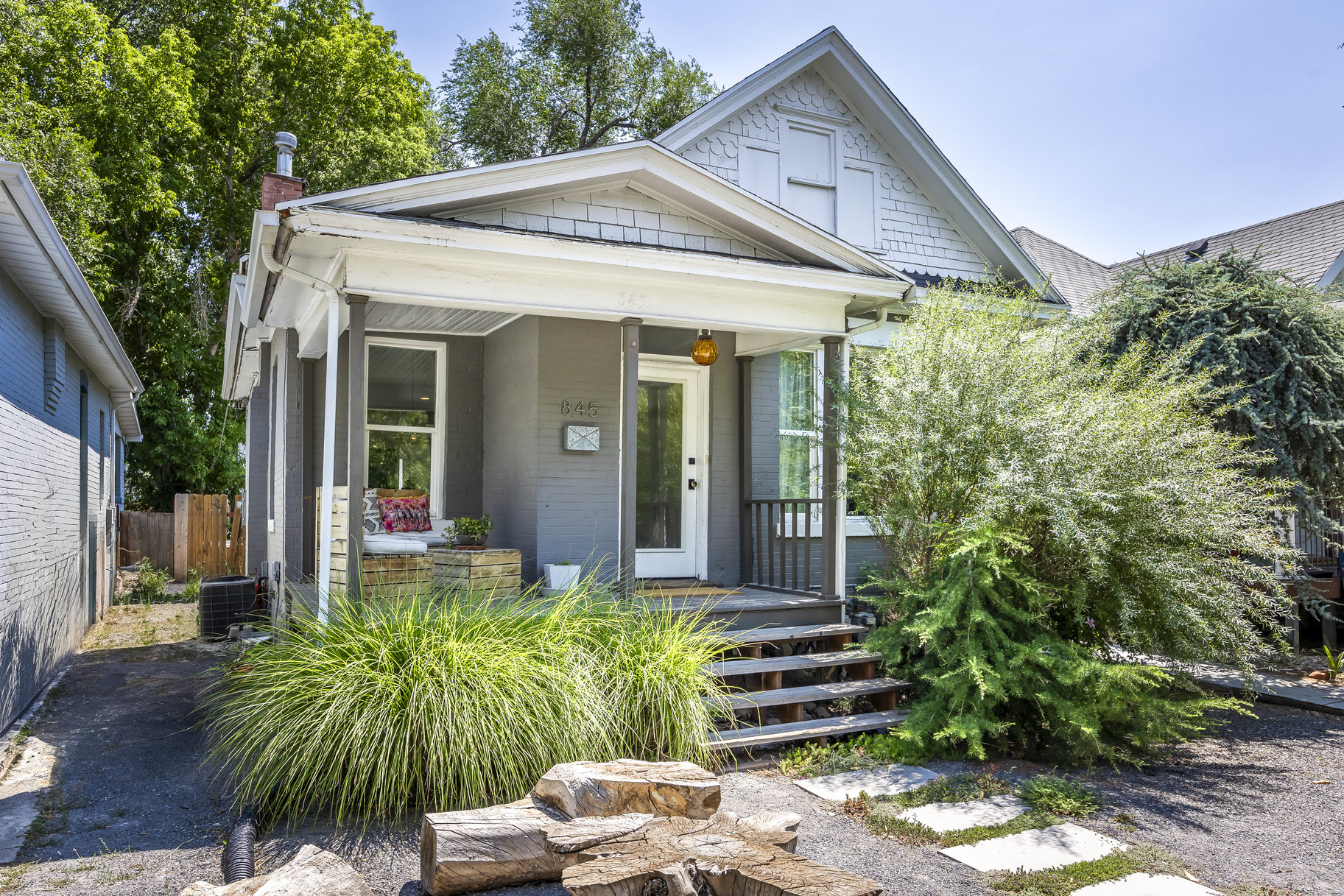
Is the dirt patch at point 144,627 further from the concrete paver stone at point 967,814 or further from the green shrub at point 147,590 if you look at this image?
the concrete paver stone at point 967,814

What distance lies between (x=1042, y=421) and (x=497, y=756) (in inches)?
157

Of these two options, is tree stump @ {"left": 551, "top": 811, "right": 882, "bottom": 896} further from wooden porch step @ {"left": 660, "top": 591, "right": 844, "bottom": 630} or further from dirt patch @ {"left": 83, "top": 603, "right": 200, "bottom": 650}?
dirt patch @ {"left": 83, "top": 603, "right": 200, "bottom": 650}

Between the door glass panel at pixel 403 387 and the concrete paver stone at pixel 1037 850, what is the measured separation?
6.16m

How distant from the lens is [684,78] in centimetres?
2067

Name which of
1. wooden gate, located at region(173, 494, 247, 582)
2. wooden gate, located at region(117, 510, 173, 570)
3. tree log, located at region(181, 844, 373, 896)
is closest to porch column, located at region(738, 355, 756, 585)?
tree log, located at region(181, 844, 373, 896)

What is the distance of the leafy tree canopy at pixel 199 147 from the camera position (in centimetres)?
1730

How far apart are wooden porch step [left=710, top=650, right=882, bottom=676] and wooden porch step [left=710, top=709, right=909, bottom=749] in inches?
14.6

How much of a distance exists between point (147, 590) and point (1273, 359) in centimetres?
1495

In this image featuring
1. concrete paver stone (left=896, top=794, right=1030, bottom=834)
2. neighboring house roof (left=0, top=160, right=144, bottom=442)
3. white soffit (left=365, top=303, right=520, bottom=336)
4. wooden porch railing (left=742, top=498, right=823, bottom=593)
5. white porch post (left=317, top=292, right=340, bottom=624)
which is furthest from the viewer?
wooden porch railing (left=742, top=498, right=823, bottom=593)

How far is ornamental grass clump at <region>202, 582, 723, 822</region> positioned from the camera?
3.97 m

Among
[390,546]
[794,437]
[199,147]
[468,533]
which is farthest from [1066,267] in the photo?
[199,147]

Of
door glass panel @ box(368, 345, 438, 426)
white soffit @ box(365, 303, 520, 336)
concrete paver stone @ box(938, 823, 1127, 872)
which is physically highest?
white soffit @ box(365, 303, 520, 336)

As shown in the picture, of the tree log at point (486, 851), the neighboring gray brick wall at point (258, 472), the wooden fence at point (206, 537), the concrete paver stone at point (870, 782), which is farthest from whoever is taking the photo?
the wooden fence at point (206, 537)

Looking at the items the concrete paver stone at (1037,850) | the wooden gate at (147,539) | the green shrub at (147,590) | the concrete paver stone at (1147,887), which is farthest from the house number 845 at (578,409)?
the wooden gate at (147,539)
